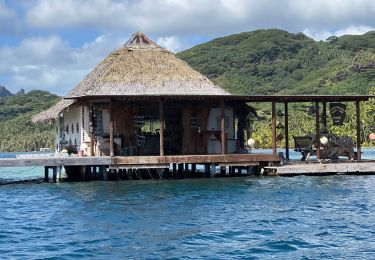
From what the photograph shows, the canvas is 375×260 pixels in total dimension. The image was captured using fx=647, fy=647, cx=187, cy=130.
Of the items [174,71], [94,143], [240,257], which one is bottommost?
[240,257]

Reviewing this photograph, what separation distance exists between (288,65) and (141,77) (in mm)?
154078

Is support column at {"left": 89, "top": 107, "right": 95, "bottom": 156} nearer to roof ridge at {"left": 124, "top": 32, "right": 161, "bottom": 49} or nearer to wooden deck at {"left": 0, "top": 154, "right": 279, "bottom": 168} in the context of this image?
wooden deck at {"left": 0, "top": 154, "right": 279, "bottom": 168}

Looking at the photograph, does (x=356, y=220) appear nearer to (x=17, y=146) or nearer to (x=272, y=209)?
(x=272, y=209)

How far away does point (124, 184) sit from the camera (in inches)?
1085

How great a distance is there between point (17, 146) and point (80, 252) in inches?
4179

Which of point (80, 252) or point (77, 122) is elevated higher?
point (77, 122)

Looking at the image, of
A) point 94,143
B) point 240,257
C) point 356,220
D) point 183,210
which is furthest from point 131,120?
point 240,257

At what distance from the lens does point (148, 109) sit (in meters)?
31.5

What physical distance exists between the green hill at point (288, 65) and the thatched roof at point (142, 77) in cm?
9431

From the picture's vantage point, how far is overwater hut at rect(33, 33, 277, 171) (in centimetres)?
2939

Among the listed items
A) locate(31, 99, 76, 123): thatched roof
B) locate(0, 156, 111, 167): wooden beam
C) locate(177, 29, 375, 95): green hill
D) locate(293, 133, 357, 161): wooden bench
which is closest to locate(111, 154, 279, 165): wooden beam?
locate(0, 156, 111, 167): wooden beam

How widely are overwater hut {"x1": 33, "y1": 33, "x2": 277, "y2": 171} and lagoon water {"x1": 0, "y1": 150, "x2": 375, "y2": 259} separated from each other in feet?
11.0

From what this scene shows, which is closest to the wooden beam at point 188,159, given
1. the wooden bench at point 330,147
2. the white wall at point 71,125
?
the wooden bench at point 330,147

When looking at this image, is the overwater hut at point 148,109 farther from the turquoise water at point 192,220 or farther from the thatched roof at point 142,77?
the turquoise water at point 192,220
